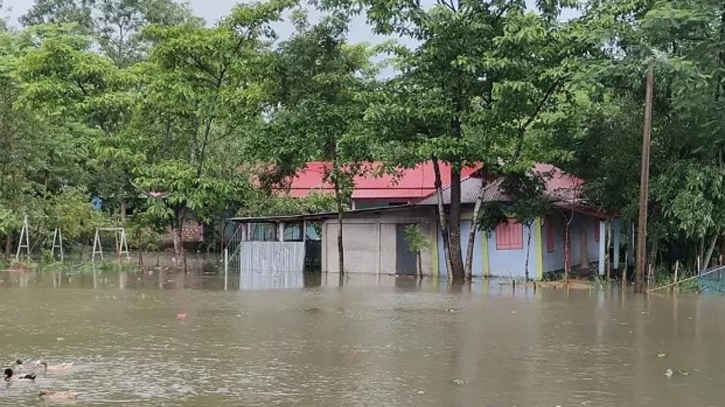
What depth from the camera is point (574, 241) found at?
26047 mm

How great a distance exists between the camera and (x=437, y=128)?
2095cm

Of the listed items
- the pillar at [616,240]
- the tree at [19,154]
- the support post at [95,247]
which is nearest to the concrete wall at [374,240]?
the pillar at [616,240]

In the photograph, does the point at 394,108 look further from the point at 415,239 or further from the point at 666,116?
the point at 666,116

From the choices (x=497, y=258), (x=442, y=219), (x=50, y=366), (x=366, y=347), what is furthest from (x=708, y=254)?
(x=50, y=366)

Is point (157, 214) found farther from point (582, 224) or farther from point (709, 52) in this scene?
point (709, 52)

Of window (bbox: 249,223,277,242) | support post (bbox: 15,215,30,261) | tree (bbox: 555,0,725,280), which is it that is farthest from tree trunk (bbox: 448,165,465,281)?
support post (bbox: 15,215,30,261)

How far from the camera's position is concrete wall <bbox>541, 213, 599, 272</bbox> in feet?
77.1

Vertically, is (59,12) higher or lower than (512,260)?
higher

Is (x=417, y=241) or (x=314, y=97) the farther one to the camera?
(x=417, y=241)

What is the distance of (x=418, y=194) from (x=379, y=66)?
5706mm

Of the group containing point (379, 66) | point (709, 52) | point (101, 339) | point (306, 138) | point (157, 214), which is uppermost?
point (379, 66)

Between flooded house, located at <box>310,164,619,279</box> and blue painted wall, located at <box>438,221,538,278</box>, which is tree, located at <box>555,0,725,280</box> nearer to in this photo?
flooded house, located at <box>310,164,619,279</box>

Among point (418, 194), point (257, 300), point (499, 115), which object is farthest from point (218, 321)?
point (418, 194)

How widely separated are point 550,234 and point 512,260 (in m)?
1.72
